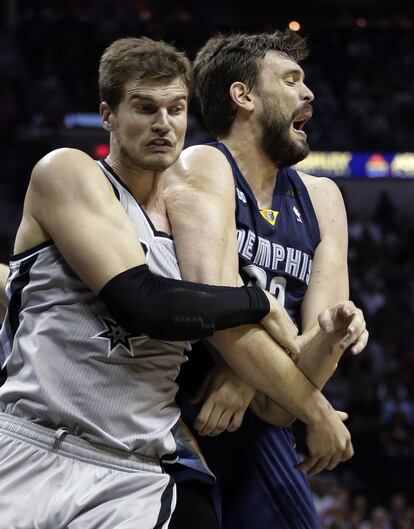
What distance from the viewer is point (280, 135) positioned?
3.46 metres

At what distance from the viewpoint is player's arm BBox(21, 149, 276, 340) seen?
2.61m

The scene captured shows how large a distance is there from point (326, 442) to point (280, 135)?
44.1 inches

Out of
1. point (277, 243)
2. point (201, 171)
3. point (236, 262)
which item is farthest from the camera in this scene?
point (277, 243)

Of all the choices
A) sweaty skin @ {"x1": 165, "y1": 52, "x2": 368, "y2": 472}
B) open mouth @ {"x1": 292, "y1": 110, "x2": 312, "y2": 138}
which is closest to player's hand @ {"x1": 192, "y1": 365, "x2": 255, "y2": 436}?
sweaty skin @ {"x1": 165, "y1": 52, "x2": 368, "y2": 472}

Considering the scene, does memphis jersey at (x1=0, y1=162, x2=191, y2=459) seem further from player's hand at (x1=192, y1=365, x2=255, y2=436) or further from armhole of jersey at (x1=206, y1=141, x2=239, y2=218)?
armhole of jersey at (x1=206, y1=141, x2=239, y2=218)

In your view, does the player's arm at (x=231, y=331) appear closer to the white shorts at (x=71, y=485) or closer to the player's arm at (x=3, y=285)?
the white shorts at (x=71, y=485)

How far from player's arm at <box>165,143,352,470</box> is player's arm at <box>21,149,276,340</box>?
189mm

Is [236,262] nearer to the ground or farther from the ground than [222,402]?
farther from the ground

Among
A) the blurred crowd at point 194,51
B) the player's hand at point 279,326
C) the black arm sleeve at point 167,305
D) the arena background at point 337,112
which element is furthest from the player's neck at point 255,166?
the blurred crowd at point 194,51

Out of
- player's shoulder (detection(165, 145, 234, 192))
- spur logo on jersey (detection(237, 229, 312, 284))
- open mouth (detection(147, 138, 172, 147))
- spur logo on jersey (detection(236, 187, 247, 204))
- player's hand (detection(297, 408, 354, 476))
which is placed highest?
open mouth (detection(147, 138, 172, 147))

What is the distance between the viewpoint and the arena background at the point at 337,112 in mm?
11680

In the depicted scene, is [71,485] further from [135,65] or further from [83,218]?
[135,65]

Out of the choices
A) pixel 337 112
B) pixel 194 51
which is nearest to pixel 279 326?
pixel 194 51

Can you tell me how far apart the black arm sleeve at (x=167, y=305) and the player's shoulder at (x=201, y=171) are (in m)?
0.52
